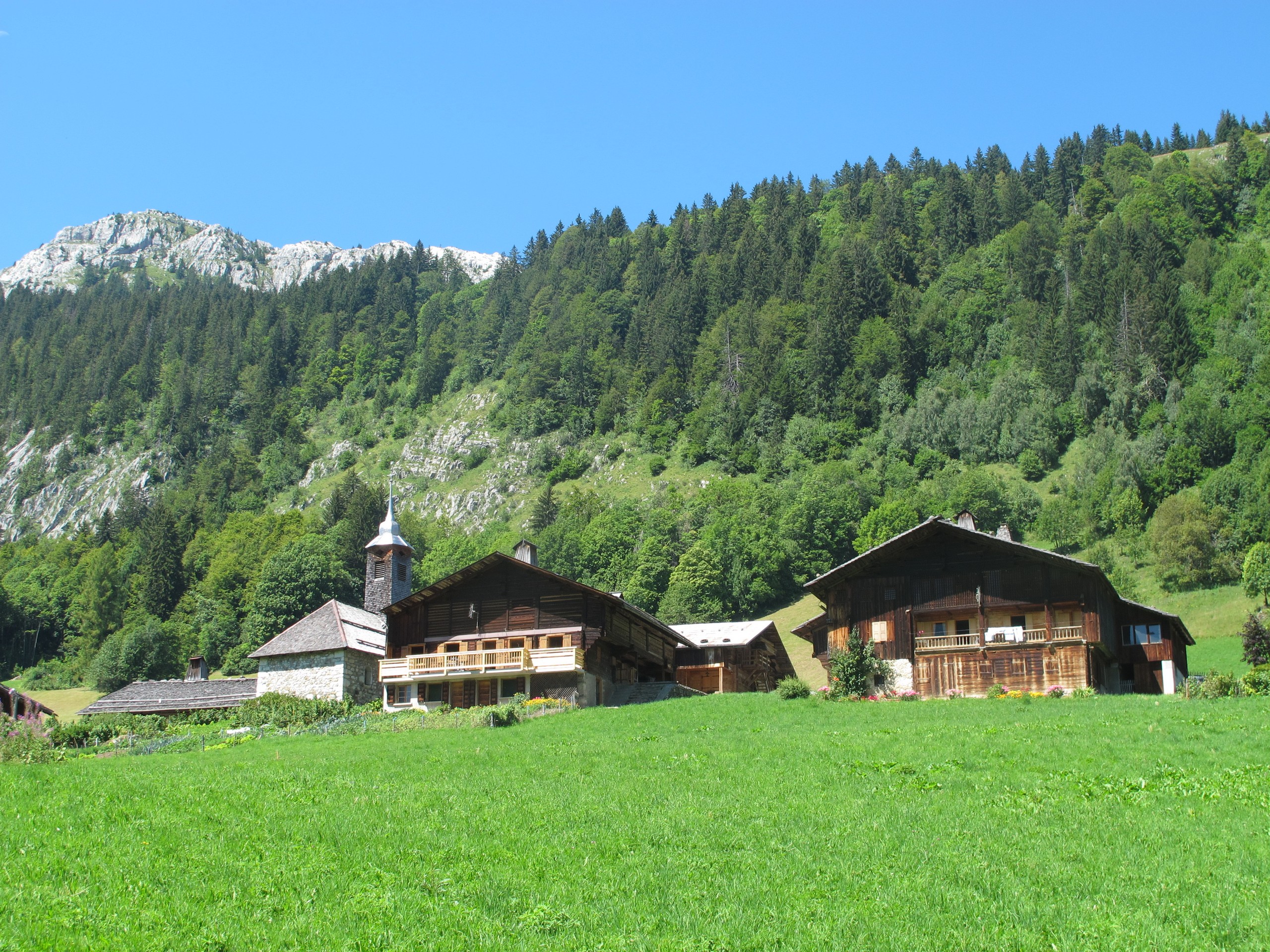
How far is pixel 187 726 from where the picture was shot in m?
48.6

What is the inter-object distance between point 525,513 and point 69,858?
402 ft

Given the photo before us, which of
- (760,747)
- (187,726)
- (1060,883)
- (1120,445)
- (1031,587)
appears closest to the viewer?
(1060,883)

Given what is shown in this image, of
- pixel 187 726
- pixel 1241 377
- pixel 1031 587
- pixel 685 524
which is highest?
pixel 1241 377

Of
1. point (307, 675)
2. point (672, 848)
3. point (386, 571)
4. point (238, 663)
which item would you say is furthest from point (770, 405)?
point (672, 848)

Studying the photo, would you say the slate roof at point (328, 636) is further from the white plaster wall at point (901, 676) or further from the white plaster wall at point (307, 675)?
the white plaster wall at point (901, 676)

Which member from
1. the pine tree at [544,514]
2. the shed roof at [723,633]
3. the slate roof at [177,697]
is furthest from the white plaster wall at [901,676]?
the pine tree at [544,514]

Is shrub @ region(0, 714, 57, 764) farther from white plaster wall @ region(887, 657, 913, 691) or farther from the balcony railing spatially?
the balcony railing

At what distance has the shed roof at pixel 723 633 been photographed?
60.8m

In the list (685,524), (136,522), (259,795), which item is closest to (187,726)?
(259,795)

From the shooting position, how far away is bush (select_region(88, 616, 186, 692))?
96312 millimetres

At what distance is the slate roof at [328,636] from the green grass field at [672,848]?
2740 cm

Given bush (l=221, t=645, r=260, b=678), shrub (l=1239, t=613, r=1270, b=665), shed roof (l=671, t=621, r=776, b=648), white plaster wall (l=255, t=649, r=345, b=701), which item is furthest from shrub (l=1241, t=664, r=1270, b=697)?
bush (l=221, t=645, r=260, b=678)

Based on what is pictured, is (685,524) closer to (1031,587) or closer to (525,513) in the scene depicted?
(525,513)

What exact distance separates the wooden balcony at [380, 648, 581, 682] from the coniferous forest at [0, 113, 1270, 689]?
5101 centimetres
